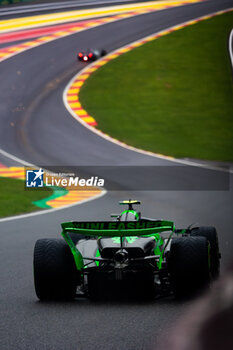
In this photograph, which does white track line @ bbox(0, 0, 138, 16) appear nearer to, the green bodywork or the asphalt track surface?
the asphalt track surface

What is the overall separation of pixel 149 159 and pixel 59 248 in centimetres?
1785

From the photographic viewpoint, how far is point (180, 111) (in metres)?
30.9

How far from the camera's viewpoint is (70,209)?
1566cm

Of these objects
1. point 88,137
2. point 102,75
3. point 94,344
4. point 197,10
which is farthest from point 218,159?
point 197,10

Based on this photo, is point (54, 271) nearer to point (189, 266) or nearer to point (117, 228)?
point (117, 228)

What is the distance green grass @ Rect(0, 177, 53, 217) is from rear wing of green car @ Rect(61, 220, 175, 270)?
8.32 metres

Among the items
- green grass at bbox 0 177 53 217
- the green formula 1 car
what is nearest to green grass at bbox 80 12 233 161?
green grass at bbox 0 177 53 217

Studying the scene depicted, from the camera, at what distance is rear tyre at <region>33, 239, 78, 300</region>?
20.7 ft

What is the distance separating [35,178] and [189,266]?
15580mm

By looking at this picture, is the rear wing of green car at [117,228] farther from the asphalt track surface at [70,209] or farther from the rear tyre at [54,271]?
the asphalt track surface at [70,209]

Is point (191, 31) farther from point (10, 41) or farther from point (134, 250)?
point (134, 250)

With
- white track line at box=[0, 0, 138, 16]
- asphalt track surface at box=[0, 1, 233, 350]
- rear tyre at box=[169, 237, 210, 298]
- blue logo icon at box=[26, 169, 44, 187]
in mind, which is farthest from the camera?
white track line at box=[0, 0, 138, 16]

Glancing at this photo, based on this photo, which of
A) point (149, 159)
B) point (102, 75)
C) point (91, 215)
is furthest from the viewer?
point (102, 75)

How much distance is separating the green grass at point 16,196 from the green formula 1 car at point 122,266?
27.0ft
